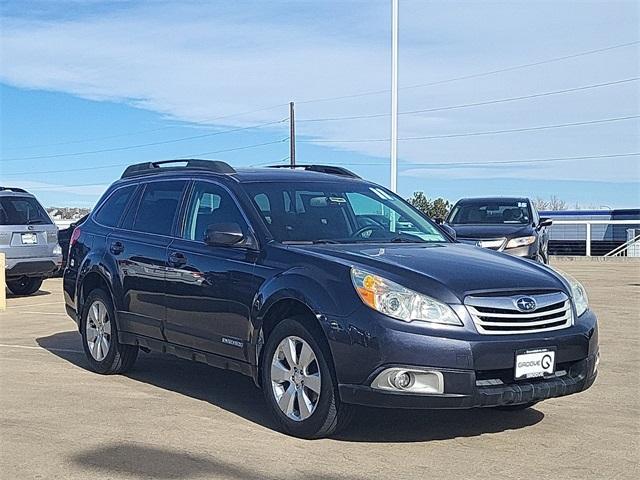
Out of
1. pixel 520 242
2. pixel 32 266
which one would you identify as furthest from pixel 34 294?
pixel 520 242

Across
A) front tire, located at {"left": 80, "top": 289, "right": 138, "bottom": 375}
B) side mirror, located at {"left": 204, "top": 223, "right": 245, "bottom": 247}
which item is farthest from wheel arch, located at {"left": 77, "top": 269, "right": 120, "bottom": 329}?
side mirror, located at {"left": 204, "top": 223, "right": 245, "bottom": 247}

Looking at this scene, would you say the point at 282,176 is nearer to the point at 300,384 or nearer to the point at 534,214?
the point at 300,384

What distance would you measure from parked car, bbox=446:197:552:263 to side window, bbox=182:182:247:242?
25.0 ft

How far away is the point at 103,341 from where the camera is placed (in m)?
8.38

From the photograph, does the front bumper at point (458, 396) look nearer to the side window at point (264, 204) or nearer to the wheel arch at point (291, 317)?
the wheel arch at point (291, 317)

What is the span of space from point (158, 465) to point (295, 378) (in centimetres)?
111

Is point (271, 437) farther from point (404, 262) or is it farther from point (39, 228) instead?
point (39, 228)

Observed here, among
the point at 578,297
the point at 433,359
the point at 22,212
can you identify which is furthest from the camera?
the point at 22,212

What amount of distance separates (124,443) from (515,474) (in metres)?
2.43

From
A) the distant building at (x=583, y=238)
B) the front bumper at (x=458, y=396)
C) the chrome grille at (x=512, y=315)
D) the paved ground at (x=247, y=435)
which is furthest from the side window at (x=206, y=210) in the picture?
the distant building at (x=583, y=238)

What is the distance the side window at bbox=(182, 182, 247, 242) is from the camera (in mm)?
7086

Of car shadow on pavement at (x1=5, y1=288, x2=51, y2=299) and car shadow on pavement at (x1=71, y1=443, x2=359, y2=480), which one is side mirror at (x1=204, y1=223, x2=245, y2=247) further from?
car shadow on pavement at (x1=5, y1=288, x2=51, y2=299)

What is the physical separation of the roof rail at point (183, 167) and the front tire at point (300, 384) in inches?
72.1

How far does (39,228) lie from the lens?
16.1m
